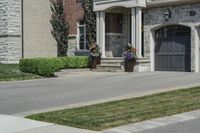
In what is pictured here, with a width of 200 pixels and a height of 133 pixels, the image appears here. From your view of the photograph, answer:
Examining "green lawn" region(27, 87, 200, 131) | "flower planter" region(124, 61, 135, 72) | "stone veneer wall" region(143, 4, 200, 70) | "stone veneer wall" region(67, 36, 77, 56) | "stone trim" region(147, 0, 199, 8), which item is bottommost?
"green lawn" region(27, 87, 200, 131)

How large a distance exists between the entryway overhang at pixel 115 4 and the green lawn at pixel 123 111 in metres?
11.6

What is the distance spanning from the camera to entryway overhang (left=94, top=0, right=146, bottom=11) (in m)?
24.5

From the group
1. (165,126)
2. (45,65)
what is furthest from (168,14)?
(165,126)

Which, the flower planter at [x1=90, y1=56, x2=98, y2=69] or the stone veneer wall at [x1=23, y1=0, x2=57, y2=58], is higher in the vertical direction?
the stone veneer wall at [x1=23, y1=0, x2=57, y2=58]

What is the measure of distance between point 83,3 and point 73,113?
1875cm

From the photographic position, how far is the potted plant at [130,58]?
937 inches

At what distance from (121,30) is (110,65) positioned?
3.62 m

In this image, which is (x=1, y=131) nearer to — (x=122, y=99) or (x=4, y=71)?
(x=122, y=99)

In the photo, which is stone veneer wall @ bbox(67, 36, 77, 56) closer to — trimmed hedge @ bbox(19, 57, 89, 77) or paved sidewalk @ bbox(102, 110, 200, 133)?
trimmed hedge @ bbox(19, 57, 89, 77)

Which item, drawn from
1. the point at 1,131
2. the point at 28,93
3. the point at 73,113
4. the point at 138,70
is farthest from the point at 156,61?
the point at 1,131

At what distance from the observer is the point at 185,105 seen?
39.0ft

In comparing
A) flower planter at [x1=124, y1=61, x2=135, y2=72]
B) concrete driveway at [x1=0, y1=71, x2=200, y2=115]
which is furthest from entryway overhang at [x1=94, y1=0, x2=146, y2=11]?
concrete driveway at [x1=0, y1=71, x2=200, y2=115]

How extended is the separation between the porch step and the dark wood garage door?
82.2 inches

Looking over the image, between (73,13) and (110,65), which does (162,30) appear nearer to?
(110,65)
